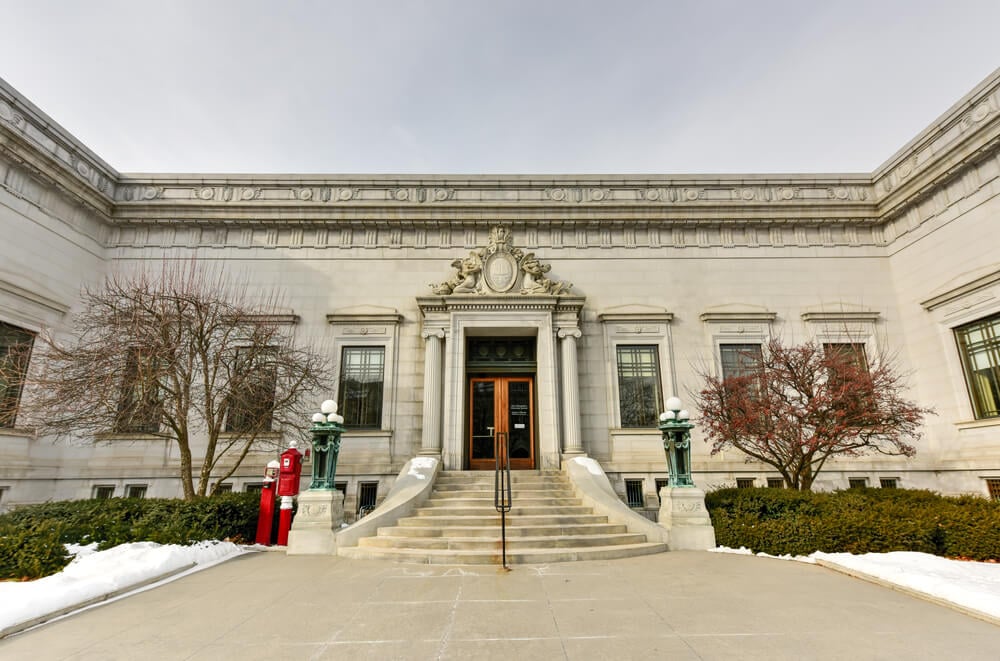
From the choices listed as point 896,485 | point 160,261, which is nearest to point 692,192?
point 896,485

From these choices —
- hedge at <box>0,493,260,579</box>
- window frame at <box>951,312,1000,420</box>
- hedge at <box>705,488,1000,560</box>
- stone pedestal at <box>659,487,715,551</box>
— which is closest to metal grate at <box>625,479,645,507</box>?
stone pedestal at <box>659,487,715,551</box>

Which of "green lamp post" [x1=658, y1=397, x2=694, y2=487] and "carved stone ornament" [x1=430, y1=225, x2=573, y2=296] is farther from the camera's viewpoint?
"carved stone ornament" [x1=430, y1=225, x2=573, y2=296]

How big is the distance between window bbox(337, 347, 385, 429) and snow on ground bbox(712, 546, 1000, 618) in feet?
33.5

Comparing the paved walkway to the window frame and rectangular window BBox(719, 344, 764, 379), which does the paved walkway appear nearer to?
rectangular window BBox(719, 344, 764, 379)

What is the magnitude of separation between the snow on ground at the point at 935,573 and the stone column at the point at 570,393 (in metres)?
5.26

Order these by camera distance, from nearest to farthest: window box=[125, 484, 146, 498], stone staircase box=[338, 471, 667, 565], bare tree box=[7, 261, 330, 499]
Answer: stone staircase box=[338, 471, 667, 565] → bare tree box=[7, 261, 330, 499] → window box=[125, 484, 146, 498]

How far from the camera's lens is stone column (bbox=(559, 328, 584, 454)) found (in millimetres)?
12971

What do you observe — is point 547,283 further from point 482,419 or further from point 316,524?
point 316,524

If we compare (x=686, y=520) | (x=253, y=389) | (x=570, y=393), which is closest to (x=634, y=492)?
(x=570, y=393)

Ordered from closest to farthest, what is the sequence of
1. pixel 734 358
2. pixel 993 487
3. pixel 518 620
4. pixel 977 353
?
1. pixel 518 620
2. pixel 993 487
3. pixel 977 353
4. pixel 734 358

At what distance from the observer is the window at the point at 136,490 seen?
1317 cm

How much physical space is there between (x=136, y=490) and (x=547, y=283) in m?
12.8

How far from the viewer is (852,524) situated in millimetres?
8211

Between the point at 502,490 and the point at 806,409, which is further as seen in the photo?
the point at 806,409
